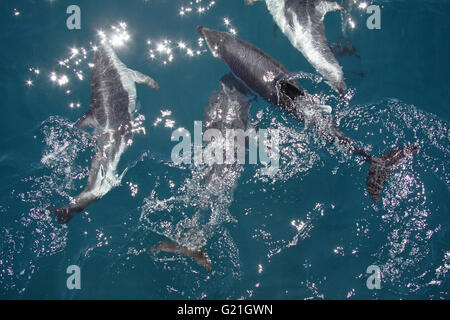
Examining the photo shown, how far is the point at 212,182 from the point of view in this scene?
7141mm

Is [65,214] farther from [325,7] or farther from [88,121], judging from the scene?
[325,7]

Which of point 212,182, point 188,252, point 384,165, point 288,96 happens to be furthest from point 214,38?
point 188,252

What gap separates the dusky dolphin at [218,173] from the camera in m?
6.48

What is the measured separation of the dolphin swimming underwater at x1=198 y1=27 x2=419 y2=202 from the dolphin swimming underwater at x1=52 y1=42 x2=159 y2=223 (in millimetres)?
2274

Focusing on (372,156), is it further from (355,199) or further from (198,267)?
(198,267)

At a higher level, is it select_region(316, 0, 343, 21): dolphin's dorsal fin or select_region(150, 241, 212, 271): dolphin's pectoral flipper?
select_region(316, 0, 343, 21): dolphin's dorsal fin

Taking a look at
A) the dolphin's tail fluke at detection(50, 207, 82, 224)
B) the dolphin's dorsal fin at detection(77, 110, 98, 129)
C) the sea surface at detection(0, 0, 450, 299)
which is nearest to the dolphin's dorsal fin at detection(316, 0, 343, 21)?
the sea surface at detection(0, 0, 450, 299)

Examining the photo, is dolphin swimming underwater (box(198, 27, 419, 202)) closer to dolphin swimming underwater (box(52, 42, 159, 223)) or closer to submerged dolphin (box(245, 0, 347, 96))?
submerged dolphin (box(245, 0, 347, 96))

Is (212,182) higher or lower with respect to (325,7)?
lower

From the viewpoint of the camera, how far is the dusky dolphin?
648 cm

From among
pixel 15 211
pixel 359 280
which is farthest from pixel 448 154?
pixel 15 211

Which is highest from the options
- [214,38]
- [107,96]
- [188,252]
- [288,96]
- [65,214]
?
[214,38]

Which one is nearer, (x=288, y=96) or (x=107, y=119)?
(x=288, y=96)

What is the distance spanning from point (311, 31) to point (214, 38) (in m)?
2.64
